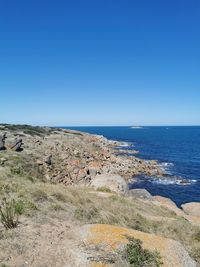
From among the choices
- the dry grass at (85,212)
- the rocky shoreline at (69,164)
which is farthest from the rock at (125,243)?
the rocky shoreline at (69,164)

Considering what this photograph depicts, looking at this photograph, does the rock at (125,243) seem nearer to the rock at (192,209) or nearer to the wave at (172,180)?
the rock at (192,209)

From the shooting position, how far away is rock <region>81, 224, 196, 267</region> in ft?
27.4

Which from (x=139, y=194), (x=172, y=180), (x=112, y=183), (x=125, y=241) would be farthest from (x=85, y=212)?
(x=172, y=180)

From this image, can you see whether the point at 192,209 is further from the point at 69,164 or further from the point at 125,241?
the point at 125,241

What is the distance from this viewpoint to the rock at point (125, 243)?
8359 millimetres

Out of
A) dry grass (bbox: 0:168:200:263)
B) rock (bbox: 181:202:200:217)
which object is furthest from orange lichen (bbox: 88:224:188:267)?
rock (bbox: 181:202:200:217)

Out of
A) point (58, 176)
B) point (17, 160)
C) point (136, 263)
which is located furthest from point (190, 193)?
point (136, 263)

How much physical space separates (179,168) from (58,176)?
38.6 meters

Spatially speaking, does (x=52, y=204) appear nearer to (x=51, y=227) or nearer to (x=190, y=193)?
(x=51, y=227)

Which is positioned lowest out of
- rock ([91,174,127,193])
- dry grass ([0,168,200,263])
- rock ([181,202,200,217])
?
rock ([181,202,200,217])

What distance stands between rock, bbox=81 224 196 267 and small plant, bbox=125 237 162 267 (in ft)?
0.54

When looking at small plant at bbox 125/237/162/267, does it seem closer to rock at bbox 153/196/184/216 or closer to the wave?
rock at bbox 153/196/184/216

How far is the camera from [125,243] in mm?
8523

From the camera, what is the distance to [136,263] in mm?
8016
